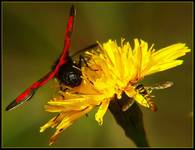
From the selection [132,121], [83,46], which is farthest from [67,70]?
[83,46]

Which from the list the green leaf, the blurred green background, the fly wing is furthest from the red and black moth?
the blurred green background

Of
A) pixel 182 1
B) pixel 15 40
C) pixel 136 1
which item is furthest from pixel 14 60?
pixel 182 1

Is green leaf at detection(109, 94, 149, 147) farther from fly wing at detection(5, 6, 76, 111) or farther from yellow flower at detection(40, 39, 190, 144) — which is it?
fly wing at detection(5, 6, 76, 111)

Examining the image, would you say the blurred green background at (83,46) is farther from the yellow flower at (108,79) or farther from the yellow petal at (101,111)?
the yellow petal at (101,111)

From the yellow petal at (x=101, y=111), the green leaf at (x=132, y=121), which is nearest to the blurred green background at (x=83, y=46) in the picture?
the green leaf at (x=132, y=121)

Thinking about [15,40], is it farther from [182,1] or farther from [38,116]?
[182,1]
